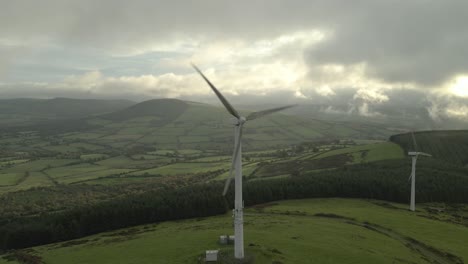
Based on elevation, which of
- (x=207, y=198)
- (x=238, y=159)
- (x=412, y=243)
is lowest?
(x=412, y=243)

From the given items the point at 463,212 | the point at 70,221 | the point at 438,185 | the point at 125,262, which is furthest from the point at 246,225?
the point at 438,185

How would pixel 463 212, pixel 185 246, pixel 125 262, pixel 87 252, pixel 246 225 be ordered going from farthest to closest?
pixel 463 212 < pixel 246 225 < pixel 87 252 < pixel 185 246 < pixel 125 262

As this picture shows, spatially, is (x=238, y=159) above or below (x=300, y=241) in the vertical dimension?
above

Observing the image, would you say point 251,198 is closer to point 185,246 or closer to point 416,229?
point 416,229

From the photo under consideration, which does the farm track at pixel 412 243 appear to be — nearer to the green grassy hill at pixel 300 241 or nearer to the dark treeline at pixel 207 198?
the green grassy hill at pixel 300 241

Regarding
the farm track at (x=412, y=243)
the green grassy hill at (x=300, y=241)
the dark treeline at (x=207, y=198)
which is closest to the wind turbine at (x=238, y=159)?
the green grassy hill at (x=300, y=241)

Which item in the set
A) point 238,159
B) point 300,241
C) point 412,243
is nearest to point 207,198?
point 300,241

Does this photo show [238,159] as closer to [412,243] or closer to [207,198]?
[412,243]
